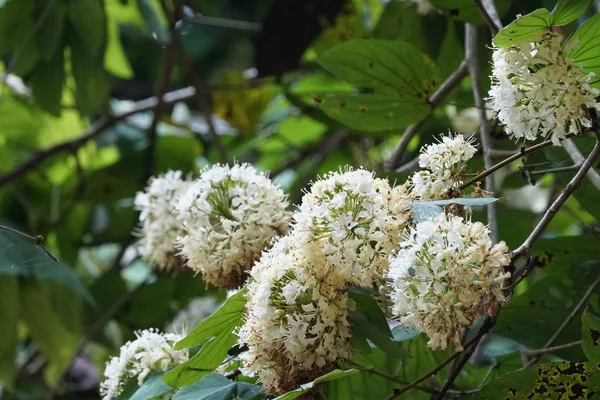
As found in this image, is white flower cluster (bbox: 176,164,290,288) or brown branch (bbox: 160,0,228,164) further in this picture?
brown branch (bbox: 160,0,228,164)

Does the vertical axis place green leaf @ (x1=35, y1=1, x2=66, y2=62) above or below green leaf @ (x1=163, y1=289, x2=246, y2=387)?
Answer: above

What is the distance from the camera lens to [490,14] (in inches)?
43.7

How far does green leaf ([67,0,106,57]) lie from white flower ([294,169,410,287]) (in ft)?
3.36

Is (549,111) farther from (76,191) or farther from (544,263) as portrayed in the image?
(76,191)

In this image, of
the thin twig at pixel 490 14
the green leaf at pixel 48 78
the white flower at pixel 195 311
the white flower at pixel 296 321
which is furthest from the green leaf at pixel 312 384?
the green leaf at pixel 48 78

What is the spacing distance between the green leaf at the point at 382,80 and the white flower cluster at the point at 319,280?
42cm

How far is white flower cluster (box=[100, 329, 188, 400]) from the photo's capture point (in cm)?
103

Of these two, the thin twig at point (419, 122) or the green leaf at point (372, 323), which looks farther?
the thin twig at point (419, 122)

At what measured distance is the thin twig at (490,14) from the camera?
1.04 meters

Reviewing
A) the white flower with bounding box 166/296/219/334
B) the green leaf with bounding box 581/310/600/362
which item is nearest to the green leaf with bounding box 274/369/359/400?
the green leaf with bounding box 581/310/600/362

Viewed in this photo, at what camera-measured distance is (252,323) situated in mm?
813

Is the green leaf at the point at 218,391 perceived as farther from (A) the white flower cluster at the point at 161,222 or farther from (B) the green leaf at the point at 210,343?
(A) the white flower cluster at the point at 161,222

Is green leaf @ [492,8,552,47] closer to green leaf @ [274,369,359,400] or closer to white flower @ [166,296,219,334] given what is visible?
green leaf @ [274,369,359,400]

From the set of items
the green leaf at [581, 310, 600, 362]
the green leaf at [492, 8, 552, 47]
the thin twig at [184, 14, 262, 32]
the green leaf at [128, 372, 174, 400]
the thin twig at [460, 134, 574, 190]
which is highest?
the thin twig at [184, 14, 262, 32]
